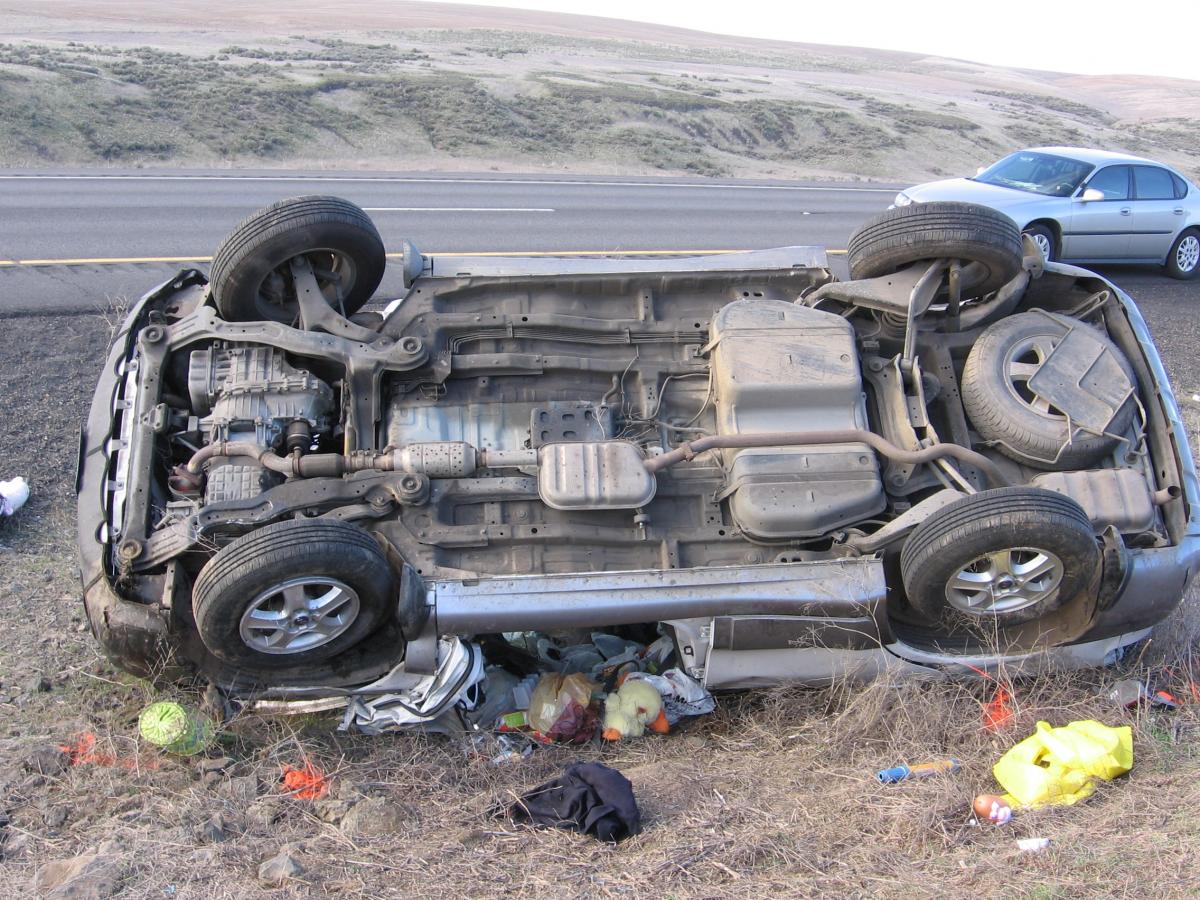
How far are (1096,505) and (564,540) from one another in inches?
103

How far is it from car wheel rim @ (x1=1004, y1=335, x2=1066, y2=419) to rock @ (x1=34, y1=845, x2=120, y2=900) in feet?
15.5

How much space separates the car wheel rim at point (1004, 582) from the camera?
181 inches

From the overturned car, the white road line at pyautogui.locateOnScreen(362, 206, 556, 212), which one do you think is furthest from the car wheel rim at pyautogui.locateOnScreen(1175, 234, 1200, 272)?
the white road line at pyautogui.locateOnScreen(362, 206, 556, 212)

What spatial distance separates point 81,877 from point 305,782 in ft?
3.22

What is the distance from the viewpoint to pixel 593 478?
16.1 feet

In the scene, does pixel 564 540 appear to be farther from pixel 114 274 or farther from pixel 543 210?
pixel 543 210

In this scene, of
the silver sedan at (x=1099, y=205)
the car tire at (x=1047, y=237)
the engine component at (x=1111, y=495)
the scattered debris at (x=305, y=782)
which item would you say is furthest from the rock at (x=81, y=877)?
the car tire at (x=1047, y=237)

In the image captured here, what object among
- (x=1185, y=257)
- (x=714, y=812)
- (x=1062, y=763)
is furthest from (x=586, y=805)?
(x=1185, y=257)

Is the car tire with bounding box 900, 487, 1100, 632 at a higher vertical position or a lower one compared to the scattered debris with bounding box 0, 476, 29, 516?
higher

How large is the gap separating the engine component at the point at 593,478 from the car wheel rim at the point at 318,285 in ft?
5.56

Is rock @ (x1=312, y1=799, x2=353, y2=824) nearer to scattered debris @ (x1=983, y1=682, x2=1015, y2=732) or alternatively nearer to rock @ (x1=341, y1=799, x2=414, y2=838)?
rock @ (x1=341, y1=799, x2=414, y2=838)

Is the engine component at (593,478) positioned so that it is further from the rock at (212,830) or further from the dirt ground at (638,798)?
the rock at (212,830)

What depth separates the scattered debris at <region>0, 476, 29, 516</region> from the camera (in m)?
6.13

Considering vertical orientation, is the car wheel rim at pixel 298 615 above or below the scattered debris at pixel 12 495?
above
